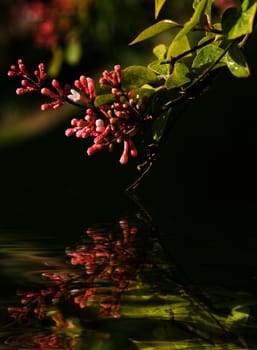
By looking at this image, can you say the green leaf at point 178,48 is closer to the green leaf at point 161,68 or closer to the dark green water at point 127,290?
the green leaf at point 161,68

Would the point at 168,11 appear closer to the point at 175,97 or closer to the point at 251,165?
the point at 251,165

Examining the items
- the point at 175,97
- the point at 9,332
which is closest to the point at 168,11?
the point at 175,97

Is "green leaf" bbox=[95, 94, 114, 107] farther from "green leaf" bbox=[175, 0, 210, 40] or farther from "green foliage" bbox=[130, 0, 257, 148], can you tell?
"green leaf" bbox=[175, 0, 210, 40]

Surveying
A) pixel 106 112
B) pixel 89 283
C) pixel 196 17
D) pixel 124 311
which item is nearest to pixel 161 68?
pixel 106 112

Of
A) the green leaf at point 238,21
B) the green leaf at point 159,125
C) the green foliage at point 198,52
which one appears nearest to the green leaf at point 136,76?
the green foliage at point 198,52

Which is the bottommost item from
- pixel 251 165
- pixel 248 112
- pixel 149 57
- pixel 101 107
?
pixel 101 107

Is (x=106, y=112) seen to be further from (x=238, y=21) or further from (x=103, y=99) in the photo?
(x=238, y=21)
